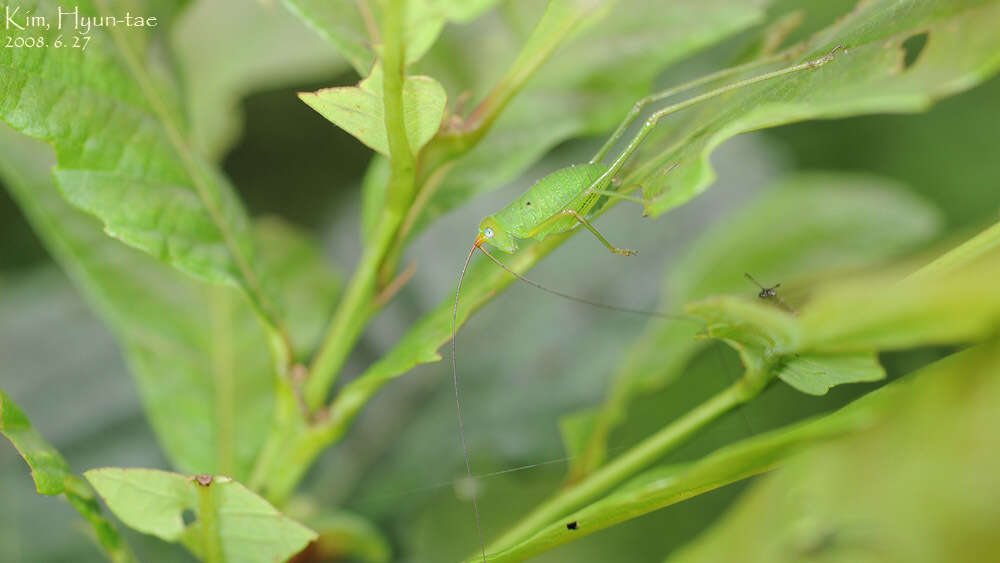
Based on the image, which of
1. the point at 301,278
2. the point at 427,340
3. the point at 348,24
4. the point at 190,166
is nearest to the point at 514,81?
the point at 348,24

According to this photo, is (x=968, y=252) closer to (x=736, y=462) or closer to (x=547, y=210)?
(x=736, y=462)

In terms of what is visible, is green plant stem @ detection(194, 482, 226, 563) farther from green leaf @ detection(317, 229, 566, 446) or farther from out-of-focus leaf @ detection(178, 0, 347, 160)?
out-of-focus leaf @ detection(178, 0, 347, 160)

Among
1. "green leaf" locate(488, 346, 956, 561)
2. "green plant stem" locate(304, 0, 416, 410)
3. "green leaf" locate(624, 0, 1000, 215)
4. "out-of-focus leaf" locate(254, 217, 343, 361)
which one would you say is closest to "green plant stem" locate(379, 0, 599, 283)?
"green plant stem" locate(304, 0, 416, 410)

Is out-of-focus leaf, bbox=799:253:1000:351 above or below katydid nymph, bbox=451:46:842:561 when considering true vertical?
below

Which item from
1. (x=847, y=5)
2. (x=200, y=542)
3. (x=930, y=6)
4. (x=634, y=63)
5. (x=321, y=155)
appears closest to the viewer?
(x=930, y=6)

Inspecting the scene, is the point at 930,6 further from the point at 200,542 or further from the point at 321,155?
the point at 321,155

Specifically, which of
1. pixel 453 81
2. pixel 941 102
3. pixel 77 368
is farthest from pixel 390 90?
pixel 941 102
